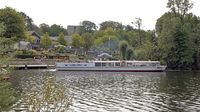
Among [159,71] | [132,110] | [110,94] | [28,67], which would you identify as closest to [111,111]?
[132,110]

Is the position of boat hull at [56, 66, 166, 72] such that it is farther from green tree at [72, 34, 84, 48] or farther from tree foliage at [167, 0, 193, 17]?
green tree at [72, 34, 84, 48]

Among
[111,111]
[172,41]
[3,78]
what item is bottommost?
[111,111]

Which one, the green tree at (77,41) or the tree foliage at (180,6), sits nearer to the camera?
the tree foliage at (180,6)

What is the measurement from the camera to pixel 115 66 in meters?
89.2

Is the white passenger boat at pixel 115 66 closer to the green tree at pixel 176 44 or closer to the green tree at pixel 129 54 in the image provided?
the green tree at pixel 176 44

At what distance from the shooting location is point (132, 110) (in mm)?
32719

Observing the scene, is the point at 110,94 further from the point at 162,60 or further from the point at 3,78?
the point at 162,60

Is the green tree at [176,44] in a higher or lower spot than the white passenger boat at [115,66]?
higher

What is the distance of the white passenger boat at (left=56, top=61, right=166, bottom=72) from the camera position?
87.7 m

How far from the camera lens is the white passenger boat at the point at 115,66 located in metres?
87.7

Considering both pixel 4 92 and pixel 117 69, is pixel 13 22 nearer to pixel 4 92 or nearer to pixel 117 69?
pixel 117 69

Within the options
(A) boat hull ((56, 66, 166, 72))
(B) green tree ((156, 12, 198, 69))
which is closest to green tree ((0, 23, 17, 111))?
(A) boat hull ((56, 66, 166, 72))

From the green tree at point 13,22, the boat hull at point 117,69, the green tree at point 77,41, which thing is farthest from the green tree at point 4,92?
the green tree at point 77,41

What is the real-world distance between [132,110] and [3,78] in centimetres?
2012
